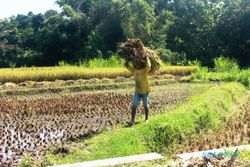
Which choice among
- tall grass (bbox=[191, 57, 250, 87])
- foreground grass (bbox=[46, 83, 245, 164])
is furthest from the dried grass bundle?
tall grass (bbox=[191, 57, 250, 87])

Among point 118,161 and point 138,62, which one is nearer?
point 118,161

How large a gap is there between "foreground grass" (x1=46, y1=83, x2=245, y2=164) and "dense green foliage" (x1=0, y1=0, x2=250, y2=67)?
2205 centimetres

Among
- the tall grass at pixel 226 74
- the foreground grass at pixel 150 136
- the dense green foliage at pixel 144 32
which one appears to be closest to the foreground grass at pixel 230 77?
the tall grass at pixel 226 74

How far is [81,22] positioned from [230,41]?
1299cm

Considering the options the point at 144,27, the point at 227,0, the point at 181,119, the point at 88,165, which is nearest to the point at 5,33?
the point at 144,27

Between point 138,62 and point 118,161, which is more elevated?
point 138,62

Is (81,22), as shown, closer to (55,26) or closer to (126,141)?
(55,26)

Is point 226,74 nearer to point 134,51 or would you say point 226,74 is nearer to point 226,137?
point 226,137

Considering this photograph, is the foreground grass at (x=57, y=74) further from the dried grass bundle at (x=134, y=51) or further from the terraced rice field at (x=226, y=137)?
the dried grass bundle at (x=134, y=51)

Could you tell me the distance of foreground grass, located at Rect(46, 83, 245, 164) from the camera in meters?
7.01

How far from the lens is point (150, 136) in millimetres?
8242

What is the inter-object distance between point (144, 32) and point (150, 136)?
25.0m

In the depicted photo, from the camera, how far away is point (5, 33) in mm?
45531

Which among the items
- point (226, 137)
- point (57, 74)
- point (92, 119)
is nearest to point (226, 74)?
point (57, 74)
